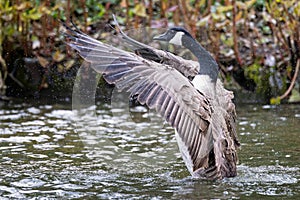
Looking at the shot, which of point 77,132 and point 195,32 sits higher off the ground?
point 195,32

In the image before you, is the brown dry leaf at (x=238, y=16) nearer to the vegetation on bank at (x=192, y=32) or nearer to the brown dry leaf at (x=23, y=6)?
the vegetation on bank at (x=192, y=32)

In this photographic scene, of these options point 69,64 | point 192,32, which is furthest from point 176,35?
point 69,64

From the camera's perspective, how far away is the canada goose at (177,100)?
18.9 feet

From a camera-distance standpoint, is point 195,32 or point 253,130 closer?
point 253,130

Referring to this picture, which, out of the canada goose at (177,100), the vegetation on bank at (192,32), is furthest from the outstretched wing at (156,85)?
the vegetation on bank at (192,32)

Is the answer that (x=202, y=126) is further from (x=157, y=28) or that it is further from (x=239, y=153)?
(x=157, y=28)

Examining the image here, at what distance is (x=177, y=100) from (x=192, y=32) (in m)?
5.02

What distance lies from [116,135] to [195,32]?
10.3 ft

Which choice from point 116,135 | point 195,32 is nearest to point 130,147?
point 116,135

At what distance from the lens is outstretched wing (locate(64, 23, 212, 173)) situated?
18.9 feet

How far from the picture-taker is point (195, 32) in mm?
10734

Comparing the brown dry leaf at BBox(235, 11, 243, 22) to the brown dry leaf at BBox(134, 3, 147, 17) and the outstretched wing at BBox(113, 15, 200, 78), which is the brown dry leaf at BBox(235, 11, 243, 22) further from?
the outstretched wing at BBox(113, 15, 200, 78)

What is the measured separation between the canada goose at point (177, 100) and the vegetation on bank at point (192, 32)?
4.47 meters

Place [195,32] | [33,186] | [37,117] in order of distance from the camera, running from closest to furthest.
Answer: [33,186], [37,117], [195,32]
